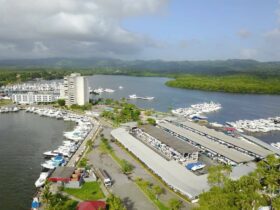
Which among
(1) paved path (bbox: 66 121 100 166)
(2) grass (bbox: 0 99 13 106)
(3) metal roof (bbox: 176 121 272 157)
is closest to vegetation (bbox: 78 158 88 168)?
(1) paved path (bbox: 66 121 100 166)

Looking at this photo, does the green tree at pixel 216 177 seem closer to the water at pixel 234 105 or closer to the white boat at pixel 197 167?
the white boat at pixel 197 167

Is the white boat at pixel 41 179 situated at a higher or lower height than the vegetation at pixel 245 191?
lower

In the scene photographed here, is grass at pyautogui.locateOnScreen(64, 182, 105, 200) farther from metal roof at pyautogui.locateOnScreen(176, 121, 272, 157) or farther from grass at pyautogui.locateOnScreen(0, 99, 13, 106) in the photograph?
grass at pyautogui.locateOnScreen(0, 99, 13, 106)

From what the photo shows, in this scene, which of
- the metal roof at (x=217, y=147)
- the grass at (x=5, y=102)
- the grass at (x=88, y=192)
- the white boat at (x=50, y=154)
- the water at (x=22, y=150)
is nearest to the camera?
the grass at (x=88, y=192)

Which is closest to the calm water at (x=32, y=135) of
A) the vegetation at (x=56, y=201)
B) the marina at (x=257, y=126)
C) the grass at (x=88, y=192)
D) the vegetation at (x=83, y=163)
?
the marina at (x=257, y=126)

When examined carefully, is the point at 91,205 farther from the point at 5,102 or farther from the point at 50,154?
the point at 5,102
